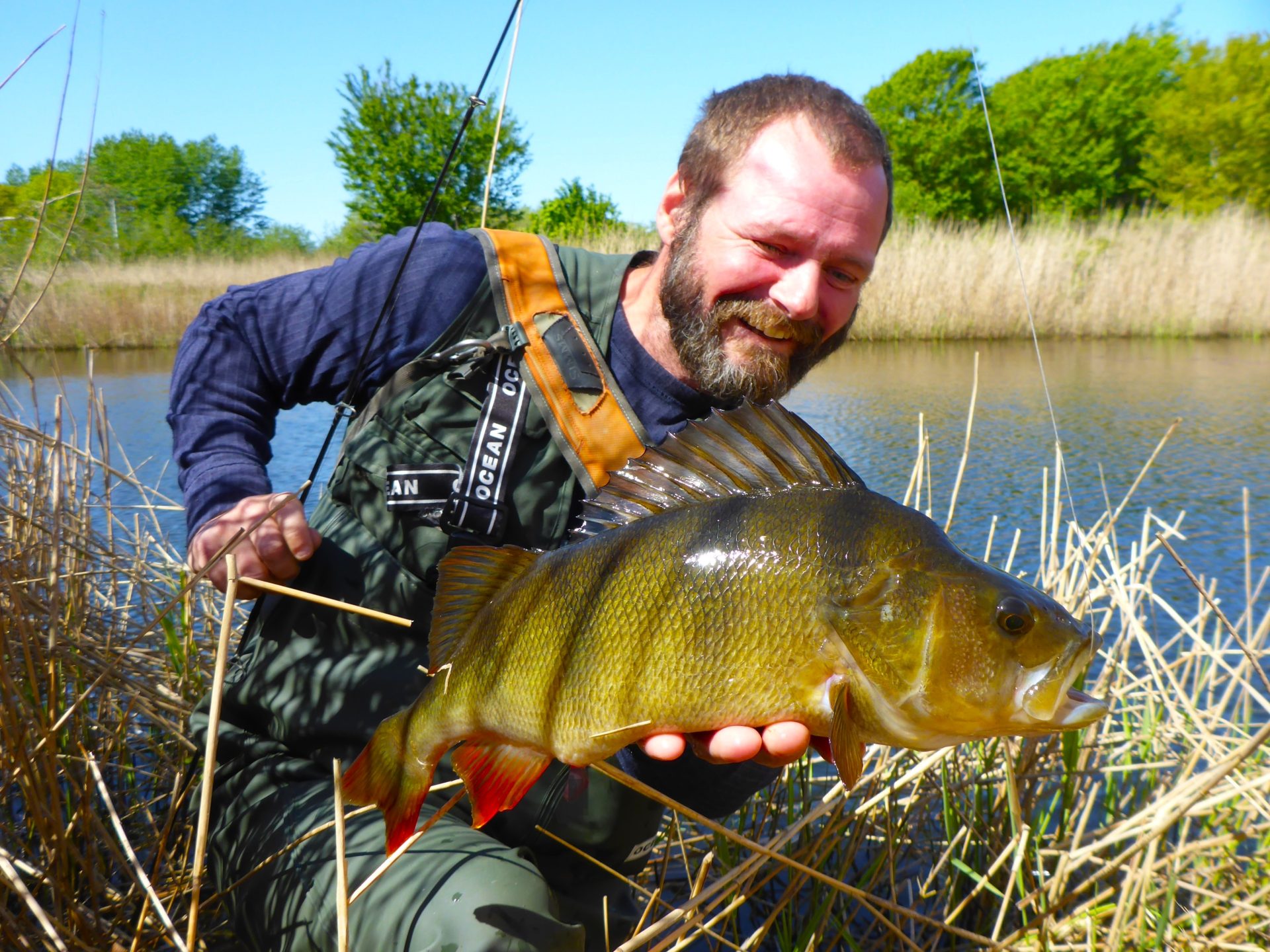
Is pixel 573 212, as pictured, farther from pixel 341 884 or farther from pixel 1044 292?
pixel 341 884

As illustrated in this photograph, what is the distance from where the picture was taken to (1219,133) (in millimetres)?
36781

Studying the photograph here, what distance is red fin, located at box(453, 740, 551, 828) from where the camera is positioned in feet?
5.94

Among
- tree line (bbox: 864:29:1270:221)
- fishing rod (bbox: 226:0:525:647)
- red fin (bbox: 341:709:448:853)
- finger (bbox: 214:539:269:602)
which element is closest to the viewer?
red fin (bbox: 341:709:448:853)

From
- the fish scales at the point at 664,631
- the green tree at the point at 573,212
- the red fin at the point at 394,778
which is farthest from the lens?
the green tree at the point at 573,212

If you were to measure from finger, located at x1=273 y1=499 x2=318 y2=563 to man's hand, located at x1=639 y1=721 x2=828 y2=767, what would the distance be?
943 millimetres

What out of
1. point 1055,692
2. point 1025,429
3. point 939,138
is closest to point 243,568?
point 1055,692

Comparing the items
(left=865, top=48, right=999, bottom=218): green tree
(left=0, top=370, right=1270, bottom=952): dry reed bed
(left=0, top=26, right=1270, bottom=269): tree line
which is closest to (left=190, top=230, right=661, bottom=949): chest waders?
(left=0, top=370, right=1270, bottom=952): dry reed bed

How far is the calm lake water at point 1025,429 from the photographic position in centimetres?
574

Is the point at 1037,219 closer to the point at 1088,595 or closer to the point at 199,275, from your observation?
the point at 199,275

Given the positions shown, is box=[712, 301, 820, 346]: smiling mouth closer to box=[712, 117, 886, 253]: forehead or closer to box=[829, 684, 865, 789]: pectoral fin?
box=[712, 117, 886, 253]: forehead

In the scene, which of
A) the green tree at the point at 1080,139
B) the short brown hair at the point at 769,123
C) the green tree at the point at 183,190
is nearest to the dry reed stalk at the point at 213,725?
the short brown hair at the point at 769,123

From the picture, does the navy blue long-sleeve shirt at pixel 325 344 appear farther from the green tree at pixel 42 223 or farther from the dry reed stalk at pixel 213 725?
the dry reed stalk at pixel 213 725

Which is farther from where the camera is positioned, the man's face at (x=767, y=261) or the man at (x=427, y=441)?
the man's face at (x=767, y=261)

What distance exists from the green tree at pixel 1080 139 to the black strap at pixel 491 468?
4249 cm
